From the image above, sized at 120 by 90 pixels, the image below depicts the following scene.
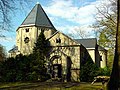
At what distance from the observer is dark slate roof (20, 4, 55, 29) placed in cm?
4912

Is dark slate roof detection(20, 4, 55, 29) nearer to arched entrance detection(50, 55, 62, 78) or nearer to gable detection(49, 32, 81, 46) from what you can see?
gable detection(49, 32, 81, 46)

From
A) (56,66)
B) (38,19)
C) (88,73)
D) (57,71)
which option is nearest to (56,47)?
(56,66)

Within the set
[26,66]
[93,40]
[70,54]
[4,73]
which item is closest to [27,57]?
[26,66]

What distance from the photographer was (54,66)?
4394cm

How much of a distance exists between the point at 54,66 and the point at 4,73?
30.2 ft

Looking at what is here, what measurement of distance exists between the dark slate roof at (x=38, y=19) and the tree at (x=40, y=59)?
6.52 m

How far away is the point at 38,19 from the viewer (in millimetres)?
49906

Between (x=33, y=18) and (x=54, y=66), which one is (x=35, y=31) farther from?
(x=54, y=66)

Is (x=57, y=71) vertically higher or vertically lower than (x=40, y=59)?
lower

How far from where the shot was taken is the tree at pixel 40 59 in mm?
39375

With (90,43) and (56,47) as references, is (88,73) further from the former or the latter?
(90,43)

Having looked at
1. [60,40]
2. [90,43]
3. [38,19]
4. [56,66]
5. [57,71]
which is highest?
[38,19]

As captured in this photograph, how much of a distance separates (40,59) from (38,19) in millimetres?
12079

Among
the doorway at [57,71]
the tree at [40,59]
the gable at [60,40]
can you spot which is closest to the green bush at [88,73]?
the doorway at [57,71]
